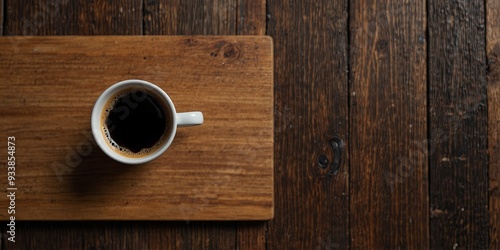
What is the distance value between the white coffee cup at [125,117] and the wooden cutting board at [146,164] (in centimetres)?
4

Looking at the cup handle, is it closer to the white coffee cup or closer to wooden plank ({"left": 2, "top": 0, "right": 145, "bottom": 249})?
the white coffee cup

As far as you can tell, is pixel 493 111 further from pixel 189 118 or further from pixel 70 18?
pixel 70 18

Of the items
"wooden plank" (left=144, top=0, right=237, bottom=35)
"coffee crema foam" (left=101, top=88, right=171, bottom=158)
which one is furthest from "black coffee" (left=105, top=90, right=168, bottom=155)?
"wooden plank" (left=144, top=0, right=237, bottom=35)

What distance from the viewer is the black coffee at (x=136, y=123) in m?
0.60

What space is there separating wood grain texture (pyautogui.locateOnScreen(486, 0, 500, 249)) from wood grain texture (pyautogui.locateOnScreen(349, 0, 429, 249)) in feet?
0.29

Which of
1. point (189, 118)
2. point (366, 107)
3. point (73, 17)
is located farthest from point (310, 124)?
point (73, 17)

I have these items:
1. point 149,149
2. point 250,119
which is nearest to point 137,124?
point 149,149

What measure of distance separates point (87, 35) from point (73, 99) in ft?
0.30

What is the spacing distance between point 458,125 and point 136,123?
1.37 feet

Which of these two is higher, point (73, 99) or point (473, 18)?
point (473, 18)

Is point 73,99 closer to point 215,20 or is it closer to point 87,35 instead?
point 87,35

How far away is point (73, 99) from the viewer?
2.13 ft

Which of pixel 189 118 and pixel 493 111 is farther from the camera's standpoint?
pixel 493 111

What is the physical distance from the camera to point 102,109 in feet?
1.95
